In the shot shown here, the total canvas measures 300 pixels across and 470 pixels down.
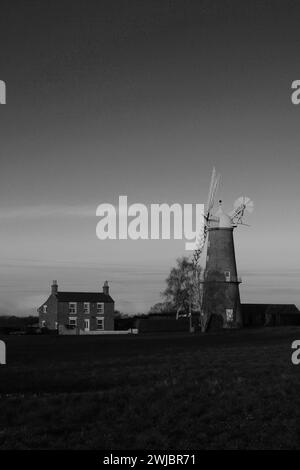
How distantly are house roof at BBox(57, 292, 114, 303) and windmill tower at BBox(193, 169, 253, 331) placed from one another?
2059cm

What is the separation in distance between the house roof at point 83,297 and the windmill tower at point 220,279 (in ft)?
67.6

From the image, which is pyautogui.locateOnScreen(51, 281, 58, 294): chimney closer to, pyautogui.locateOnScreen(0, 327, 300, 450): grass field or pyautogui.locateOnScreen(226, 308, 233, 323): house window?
pyautogui.locateOnScreen(226, 308, 233, 323): house window

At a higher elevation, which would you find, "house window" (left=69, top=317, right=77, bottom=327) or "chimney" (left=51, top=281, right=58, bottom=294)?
"chimney" (left=51, top=281, right=58, bottom=294)

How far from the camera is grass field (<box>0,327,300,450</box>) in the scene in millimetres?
14414

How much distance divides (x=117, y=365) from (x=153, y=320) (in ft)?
192

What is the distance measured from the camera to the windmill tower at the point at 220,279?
7544cm

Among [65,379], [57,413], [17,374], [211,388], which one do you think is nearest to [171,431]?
[57,413]

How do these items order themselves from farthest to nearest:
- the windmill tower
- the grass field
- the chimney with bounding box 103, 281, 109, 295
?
1. the chimney with bounding box 103, 281, 109, 295
2. the windmill tower
3. the grass field

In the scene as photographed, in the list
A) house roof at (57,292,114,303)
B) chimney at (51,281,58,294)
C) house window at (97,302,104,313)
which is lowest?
house window at (97,302,104,313)

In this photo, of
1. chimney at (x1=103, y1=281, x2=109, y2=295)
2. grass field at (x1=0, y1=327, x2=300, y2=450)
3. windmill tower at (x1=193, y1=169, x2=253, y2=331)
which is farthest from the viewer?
chimney at (x1=103, y1=281, x2=109, y2=295)

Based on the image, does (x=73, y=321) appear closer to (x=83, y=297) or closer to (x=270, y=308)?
(x=83, y=297)

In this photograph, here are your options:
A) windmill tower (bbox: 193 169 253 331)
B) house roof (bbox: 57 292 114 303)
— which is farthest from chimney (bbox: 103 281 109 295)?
windmill tower (bbox: 193 169 253 331)

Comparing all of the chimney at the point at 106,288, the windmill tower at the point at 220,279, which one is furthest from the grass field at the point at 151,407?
the chimney at the point at 106,288

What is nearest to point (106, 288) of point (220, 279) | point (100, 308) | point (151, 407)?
point (100, 308)
